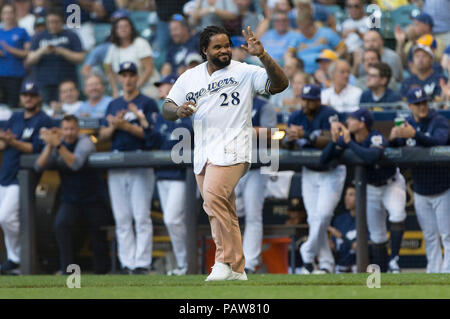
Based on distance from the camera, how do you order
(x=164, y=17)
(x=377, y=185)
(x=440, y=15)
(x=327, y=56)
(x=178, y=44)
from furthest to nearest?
(x=164, y=17)
(x=178, y=44)
(x=440, y=15)
(x=327, y=56)
(x=377, y=185)

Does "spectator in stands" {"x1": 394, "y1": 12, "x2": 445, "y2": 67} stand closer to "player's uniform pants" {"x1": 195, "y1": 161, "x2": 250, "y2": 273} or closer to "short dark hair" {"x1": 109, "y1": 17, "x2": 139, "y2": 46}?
"short dark hair" {"x1": 109, "y1": 17, "x2": 139, "y2": 46}

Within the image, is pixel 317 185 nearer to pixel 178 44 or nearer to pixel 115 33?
pixel 178 44

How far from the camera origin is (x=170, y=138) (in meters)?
9.73

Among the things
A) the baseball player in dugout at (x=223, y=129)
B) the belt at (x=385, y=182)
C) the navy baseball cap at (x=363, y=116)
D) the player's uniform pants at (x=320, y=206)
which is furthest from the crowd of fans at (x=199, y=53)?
the baseball player in dugout at (x=223, y=129)

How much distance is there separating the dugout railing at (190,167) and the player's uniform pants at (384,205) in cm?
16

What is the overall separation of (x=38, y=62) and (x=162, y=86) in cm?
384

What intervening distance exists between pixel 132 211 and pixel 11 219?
4.75 ft

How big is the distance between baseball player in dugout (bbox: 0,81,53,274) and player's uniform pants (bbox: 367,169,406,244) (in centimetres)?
369

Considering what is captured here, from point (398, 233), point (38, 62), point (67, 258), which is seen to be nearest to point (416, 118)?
point (398, 233)

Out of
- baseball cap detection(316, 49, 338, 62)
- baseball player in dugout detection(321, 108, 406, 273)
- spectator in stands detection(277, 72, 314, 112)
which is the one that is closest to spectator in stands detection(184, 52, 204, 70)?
spectator in stands detection(277, 72, 314, 112)

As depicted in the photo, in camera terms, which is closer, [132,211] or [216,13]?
[132,211]

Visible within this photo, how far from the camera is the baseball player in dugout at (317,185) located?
9180mm

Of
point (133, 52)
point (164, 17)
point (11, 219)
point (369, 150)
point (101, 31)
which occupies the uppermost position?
point (164, 17)

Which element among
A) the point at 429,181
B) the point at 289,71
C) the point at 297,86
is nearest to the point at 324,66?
the point at 289,71
